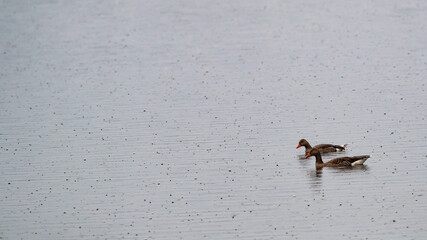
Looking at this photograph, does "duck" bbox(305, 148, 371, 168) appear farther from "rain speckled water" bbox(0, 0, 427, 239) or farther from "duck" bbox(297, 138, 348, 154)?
"duck" bbox(297, 138, 348, 154)

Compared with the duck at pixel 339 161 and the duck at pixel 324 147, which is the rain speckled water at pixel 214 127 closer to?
the duck at pixel 324 147

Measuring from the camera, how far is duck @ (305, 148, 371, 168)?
34406mm

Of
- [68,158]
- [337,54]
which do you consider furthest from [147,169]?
[337,54]

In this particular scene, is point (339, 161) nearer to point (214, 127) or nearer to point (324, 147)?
point (324, 147)

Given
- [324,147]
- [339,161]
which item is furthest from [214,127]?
[339,161]

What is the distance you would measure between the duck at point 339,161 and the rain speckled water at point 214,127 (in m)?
0.52

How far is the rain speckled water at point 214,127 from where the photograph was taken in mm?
29359

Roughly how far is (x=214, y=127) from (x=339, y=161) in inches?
319

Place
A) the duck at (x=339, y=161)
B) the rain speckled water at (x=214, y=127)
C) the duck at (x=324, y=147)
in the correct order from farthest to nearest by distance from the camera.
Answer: the duck at (x=324, y=147) < the duck at (x=339, y=161) < the rain speckled water at (x=214, y=127)

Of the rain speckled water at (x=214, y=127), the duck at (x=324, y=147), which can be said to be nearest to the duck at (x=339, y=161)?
the rain speckled water at (x=214, y=127)

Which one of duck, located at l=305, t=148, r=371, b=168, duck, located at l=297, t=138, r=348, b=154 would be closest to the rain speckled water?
duck, located at l=297, t=138, r=348, b=154

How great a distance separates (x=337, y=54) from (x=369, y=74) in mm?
7399

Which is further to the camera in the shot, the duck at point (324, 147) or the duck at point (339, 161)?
the duck at point (324, 147)

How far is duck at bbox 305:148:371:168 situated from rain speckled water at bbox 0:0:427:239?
0.52 meters
